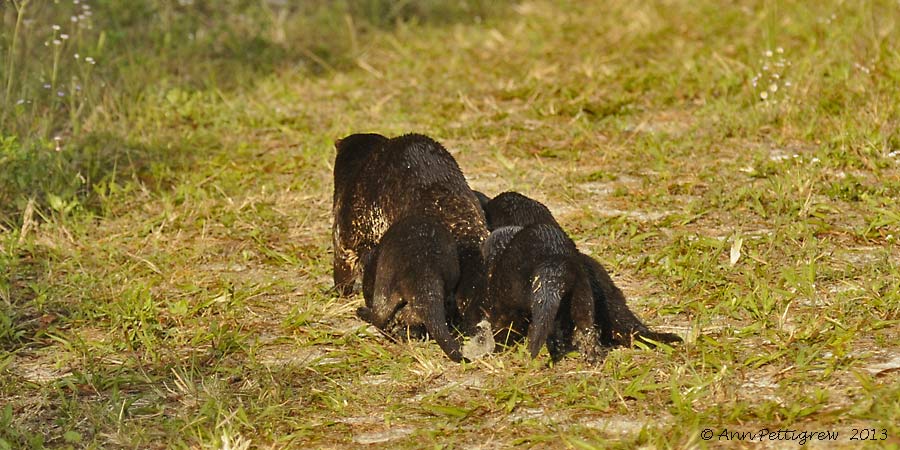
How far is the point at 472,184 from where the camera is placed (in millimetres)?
7574

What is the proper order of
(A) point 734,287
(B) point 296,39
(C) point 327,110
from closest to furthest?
(A) point 734,287 < (C) point 327,110 < (B) point 296,39

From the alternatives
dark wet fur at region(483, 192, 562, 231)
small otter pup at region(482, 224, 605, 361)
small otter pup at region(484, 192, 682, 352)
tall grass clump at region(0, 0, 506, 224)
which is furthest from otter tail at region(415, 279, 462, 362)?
tall grass clump at region(0, 0, 506, 224)

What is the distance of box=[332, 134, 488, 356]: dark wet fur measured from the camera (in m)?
5.58

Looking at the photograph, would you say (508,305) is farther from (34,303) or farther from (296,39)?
(296,39)

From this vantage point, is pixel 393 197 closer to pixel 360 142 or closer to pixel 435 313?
pixel 360 142

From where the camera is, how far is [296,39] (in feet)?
34.3

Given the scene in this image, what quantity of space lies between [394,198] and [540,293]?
125 centimetres

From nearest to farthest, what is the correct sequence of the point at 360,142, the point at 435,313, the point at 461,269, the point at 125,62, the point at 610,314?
1. the point at 435,313
2. the point at 610,314
3. the point at 461,269
4. the point at 360,142
5. the point at 125,62

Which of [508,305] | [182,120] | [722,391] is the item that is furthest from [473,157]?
[722,391]

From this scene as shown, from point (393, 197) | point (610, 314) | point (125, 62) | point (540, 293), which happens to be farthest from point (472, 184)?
point (125, 62)

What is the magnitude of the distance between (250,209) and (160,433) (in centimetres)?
279

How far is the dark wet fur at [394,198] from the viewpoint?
5578 millimetres

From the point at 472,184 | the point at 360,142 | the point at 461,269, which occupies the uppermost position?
the point at 360,142

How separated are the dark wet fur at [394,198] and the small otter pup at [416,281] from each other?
0.55ft
